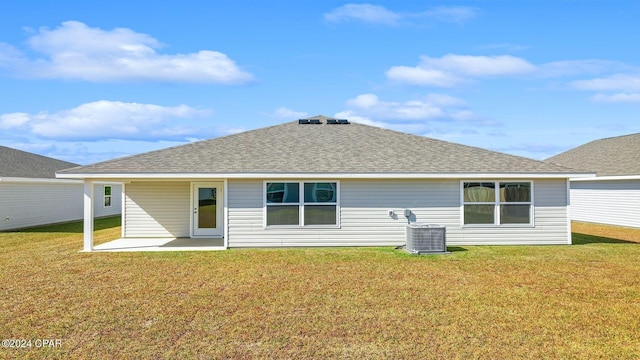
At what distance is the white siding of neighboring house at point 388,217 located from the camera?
1230cm

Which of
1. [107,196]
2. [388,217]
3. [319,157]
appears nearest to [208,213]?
[319,157]

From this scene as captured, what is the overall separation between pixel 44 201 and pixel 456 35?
21.1 metres

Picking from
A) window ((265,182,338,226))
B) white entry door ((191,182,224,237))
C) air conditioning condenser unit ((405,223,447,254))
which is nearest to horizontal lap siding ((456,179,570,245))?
air conditioning condenser unit ((405,223,447,254))

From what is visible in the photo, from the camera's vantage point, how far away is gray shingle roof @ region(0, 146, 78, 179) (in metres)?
19.0

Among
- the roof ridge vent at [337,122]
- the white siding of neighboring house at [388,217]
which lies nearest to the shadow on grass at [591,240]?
the white siding of neighboring house at [388,217]

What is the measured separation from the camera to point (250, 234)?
40.3 ft

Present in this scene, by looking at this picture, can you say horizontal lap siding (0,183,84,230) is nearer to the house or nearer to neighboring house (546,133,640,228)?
the house

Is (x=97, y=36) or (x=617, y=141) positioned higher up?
(x=97, y=36)

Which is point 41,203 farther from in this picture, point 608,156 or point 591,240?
point 608,156

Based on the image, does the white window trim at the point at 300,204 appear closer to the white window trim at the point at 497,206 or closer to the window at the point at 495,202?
the white window trim at the point at 497,206

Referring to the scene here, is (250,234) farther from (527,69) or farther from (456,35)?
(527,69)

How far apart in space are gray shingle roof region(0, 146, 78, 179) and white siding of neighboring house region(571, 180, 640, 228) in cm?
2679

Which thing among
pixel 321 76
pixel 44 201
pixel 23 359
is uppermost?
pixel 321 76

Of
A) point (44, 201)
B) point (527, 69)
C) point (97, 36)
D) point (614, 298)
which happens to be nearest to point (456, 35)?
point (527, 69)
